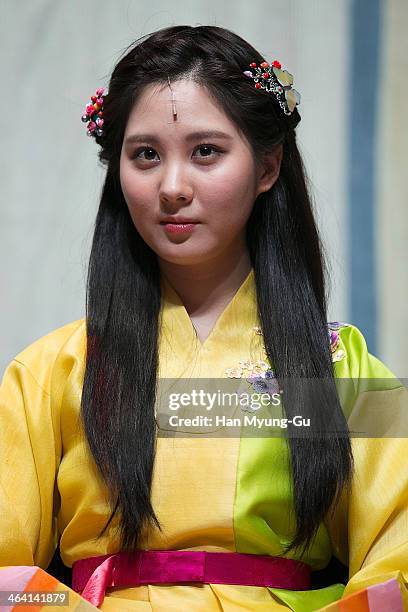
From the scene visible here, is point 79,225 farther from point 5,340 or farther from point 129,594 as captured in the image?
point 129,594

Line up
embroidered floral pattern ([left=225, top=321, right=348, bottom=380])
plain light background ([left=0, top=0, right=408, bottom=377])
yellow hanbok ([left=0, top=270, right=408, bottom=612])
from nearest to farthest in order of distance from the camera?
yellow hanbok ([left=0, top=270, right=408, bottom=612]) → embroidered floral pattern ([left=225, top=321, right=348, bottom=380]) → plain light background ([left=0, top=0, right=408, bottom=377])

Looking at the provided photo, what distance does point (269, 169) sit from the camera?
5.55 feet

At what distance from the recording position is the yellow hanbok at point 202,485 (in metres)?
1.52

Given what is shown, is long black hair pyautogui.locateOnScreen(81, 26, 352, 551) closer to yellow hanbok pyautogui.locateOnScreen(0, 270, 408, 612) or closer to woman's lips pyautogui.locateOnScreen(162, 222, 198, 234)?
yellow hanbok pyautogui.locateOnScreen(0, 270, 408, 612)

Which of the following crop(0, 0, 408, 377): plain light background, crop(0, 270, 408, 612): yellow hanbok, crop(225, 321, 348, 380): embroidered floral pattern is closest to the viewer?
crop(0, 270, 408, 612): yellow hanbok

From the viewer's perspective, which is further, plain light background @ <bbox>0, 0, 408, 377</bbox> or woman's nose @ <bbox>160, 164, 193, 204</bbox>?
plain light background @ <bbox>0, 0, 408, 377</bbox>

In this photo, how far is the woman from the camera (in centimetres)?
153

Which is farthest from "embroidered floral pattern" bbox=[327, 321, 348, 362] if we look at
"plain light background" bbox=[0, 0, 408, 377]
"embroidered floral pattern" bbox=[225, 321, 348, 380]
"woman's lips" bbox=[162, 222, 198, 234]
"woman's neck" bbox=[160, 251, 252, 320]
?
"plain light background" bbox=[0, 0, 408, 377]

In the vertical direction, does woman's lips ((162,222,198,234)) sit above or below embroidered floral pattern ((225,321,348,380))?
above

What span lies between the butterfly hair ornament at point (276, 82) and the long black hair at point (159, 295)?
13 millimetres

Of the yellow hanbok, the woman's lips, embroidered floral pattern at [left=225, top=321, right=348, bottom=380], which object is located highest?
the woman's lips

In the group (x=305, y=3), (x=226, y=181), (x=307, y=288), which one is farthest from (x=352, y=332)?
(x=305, y=3)

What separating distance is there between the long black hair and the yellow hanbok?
2cm

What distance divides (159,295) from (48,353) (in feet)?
0.62
